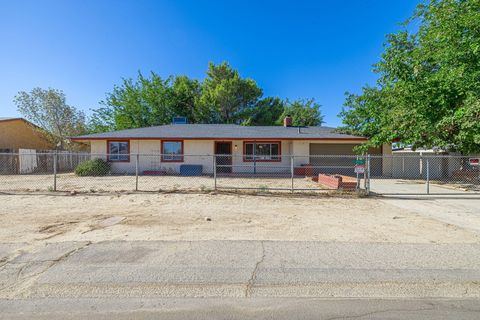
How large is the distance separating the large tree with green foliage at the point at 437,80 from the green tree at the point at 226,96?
62.5 ft

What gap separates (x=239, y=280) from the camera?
11.8ft

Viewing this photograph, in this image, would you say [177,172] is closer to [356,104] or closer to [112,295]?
[356,104]

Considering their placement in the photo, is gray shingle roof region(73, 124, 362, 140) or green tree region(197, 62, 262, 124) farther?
green tree region(197, 62, 262, 124)

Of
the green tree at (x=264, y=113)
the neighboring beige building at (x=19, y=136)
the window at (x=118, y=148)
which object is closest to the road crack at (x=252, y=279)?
the window at (x=118, y=148)

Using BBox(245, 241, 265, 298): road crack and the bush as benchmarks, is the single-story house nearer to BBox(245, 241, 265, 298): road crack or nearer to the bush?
the bush

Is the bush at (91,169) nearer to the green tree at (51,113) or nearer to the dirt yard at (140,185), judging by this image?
the dirt yard at (140,185)

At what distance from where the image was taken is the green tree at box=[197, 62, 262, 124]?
32.6 meters

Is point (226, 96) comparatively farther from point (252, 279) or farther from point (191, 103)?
point (252, 279)

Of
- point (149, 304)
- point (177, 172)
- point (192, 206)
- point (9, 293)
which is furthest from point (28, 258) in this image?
point (177, 172)

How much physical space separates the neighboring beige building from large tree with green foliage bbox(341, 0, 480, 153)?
29.3 meters

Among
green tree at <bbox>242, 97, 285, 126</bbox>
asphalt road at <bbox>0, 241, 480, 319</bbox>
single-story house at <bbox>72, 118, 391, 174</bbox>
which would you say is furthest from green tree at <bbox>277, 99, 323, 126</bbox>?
asphalt road at <bbox>0, 241, 480, 319</bbox>

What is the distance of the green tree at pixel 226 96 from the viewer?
32638 millimetres

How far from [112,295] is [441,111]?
15064 mm

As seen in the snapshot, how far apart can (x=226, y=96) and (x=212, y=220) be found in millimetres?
27529
